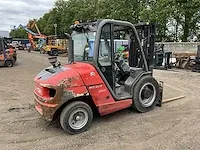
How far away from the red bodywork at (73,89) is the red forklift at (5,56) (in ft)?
42.7

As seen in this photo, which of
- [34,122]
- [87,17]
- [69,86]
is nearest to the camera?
[69,86]

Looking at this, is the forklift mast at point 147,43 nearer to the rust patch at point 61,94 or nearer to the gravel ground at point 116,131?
the gravel ground at point 116,131

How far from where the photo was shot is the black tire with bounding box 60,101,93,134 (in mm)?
4805

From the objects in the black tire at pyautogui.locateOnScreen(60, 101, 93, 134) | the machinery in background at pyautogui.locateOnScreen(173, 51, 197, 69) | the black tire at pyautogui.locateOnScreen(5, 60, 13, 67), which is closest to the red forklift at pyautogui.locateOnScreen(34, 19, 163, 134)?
the black tire at pyautogui.locateOnScreen(60, 101, 93, 134)

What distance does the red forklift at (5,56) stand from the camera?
17.0m

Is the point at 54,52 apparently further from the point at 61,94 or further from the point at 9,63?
the point at 61,94

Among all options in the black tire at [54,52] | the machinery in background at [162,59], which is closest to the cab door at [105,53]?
the machinery in background at [162,59]

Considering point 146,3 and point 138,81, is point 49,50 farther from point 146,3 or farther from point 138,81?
point 138,81

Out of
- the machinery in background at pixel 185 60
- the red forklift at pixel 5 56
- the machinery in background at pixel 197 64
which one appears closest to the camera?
the machinery in background at pixel 197 64

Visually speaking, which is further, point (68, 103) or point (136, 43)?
point (136, 43)

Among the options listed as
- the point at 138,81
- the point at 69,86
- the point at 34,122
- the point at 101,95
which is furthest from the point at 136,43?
the point at 34,122

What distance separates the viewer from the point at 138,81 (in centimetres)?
593

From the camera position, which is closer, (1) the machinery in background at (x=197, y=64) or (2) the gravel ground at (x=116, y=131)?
(2) the gravel ground at (x=116, y=131)

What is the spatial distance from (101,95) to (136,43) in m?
1.69
